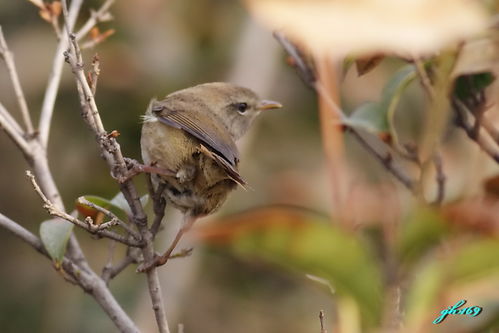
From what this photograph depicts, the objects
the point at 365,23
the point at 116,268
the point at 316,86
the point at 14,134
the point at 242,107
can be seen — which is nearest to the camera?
the point at 365,23

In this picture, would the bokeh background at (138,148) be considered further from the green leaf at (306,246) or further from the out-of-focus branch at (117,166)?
the green leaf at (306,246)

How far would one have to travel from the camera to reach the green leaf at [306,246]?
3.37ft

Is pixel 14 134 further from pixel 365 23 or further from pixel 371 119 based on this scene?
pixel 365 23

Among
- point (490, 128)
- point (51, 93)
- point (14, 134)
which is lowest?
point (490, 128)

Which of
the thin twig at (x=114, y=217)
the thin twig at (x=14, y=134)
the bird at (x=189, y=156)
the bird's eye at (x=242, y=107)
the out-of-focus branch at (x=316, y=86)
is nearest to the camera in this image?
the thin twig at (x=114, y=217)

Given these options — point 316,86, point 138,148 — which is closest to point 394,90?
point 316,86

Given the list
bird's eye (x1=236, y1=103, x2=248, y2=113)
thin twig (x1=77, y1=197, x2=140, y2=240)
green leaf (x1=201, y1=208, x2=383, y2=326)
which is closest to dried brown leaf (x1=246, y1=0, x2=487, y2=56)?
green leaf (x1=201, y1=208, x2=383, y2=326)

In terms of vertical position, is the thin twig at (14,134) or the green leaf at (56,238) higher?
→ the thin twig at (14,134)

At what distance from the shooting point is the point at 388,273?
42.3 inches

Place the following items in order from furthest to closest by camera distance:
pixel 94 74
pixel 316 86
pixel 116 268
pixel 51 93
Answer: pixel 51 93, pixel 116 268, pixel 316 86, pixel 94 74

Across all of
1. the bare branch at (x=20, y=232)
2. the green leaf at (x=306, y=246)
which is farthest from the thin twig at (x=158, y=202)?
the green leaf at (x=306, y=246)

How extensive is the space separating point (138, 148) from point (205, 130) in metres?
2.72

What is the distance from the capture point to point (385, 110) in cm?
221

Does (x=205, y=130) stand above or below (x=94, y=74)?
below
